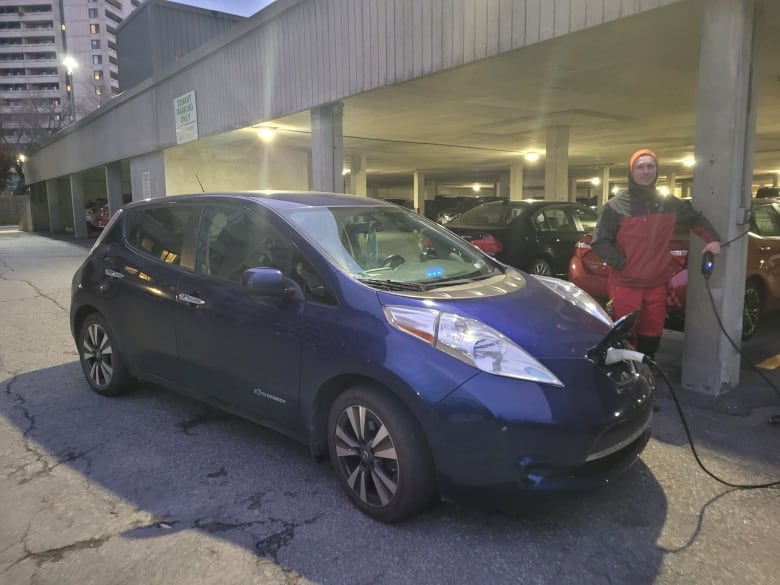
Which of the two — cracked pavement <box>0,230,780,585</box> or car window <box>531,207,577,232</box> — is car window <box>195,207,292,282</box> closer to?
cracked pavement <box>0,230,780,585</box>

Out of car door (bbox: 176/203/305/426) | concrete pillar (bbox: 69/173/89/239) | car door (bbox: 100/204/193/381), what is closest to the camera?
car door (bbox: 176/203/305/426)

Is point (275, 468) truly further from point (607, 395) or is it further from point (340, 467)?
point (607, 395)

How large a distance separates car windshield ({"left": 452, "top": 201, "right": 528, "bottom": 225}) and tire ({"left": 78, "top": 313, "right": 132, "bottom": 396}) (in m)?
6.79

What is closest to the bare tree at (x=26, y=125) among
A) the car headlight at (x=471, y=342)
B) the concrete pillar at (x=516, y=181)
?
the concrete pillar at (x=516, y=181)

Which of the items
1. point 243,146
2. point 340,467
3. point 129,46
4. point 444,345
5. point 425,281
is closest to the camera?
point 444,345

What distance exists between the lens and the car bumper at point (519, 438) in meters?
2.44

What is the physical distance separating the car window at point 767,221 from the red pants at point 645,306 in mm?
→ 2725

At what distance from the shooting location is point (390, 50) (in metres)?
7.71

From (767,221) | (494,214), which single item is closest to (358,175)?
(494,214)

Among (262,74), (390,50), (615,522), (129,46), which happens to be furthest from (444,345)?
(129,46)

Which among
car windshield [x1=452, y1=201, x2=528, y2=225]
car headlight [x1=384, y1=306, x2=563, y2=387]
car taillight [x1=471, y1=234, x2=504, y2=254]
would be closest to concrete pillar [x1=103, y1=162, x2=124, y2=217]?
car windshield [x1=452, y1=201, x2=528, y2=225]

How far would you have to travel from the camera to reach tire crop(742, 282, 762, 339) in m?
5.86

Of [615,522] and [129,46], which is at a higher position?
[129,46]

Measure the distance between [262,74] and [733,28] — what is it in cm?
800
